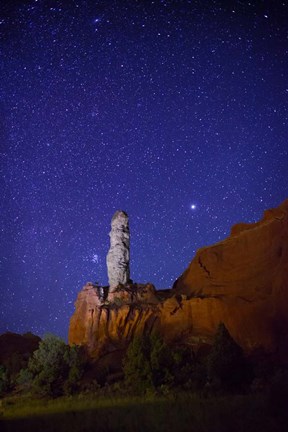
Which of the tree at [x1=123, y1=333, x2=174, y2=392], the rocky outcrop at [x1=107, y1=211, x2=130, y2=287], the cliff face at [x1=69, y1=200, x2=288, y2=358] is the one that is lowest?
the tree at [x1=123, y1=333, x2=174, y2=392]

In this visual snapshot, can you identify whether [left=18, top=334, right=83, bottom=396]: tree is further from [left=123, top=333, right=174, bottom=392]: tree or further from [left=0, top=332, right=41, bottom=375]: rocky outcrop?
[left=0, top=332, right=41, bottom=375]: rocky outcrop

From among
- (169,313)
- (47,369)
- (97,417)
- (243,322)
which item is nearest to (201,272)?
(169,313)

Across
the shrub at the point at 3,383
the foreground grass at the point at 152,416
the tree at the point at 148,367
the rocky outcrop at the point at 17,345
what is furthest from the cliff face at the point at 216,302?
the foreground grass at the point at 152,416

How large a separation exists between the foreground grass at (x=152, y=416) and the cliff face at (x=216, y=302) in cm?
1229

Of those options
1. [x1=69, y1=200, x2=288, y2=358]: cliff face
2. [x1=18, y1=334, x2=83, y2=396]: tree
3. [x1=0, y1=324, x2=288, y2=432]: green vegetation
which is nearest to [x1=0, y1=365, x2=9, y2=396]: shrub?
[x1=0, y1=324, x2=288, y2=432]: green vegetation

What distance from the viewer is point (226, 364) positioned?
18781 mm

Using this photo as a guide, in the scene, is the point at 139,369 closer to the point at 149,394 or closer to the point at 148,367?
the point at 148,367

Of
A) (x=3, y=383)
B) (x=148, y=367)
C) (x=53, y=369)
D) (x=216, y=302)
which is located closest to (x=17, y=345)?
(x=3, y=383)

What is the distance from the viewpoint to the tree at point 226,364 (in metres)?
18.7

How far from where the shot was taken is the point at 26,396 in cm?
2273

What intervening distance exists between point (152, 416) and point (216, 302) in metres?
17.9

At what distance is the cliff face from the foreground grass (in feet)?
40.3

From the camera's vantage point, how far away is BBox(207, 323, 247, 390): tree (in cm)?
1867

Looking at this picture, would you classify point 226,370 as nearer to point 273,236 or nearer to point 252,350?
point 252,350
